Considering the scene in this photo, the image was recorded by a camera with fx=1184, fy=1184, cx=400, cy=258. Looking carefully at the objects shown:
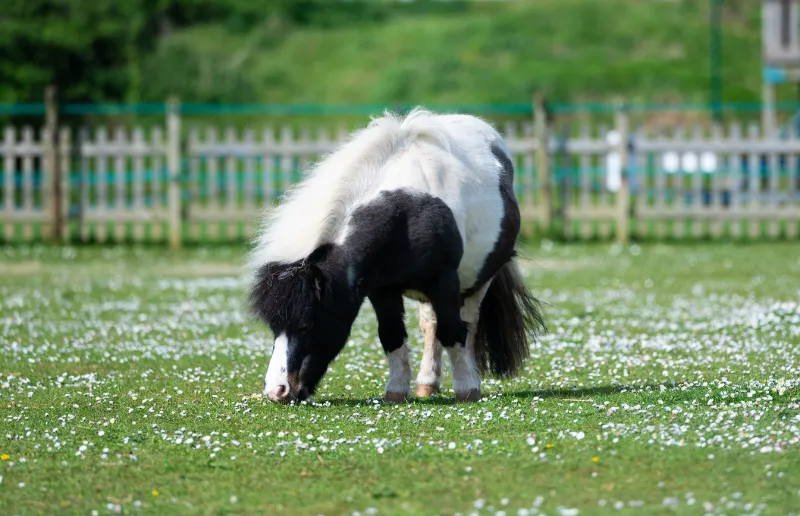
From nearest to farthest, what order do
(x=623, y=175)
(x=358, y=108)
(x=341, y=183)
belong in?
(x=341, y=183) → (x=623, y=175) → (x=358, y=108)

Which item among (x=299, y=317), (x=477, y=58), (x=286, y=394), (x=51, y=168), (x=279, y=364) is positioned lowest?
(x=286, y=394)

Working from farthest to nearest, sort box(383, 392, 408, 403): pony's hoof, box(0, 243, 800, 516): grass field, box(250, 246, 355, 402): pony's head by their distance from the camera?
box(383, 392, 408, 403): pony's hoof
box(250, 246, 355, 402): pony's head
box(0, 243, 800, 516): grass field

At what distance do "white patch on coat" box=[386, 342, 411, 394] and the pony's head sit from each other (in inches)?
25.4

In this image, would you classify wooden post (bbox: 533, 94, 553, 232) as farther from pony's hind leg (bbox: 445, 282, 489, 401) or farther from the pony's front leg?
the pony's front leg

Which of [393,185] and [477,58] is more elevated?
[477,58]

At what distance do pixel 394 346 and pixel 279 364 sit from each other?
100 cm

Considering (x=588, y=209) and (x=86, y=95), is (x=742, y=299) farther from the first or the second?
(x=86, y=95)

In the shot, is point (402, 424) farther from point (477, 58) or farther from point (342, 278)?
point (477, 58)

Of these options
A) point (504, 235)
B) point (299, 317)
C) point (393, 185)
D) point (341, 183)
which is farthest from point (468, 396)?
point (341, 183)

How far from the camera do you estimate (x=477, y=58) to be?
47.7 m

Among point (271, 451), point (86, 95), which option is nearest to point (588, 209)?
point (271, 451)

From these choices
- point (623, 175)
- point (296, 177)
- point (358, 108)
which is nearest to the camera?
point (623, 175)

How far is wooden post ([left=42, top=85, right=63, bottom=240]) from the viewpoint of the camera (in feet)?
79.0

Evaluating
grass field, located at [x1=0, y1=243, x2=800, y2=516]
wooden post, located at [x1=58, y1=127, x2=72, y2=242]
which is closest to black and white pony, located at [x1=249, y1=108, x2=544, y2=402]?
grass field, located at [x1=0, y1=243, x2=800, y2=516]
